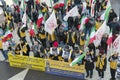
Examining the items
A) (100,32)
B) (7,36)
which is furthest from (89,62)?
(7,36)

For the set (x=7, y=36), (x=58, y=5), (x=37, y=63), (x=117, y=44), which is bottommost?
(x=37, y=63)

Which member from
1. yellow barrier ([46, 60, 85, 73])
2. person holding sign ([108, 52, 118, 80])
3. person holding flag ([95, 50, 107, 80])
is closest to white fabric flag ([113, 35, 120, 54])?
person holding sign ([108, 52, 118, 80])

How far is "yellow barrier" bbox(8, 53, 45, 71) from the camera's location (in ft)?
44.9

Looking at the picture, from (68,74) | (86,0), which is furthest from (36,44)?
(86,0)

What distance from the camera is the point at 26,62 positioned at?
1398 cm

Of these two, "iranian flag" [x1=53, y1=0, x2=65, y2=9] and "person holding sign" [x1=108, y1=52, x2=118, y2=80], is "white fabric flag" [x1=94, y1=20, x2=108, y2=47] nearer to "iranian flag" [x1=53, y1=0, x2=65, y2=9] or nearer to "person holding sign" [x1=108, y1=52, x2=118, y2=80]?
"person holding sign" [x1=108, y1=52, x2=118, y2=80]

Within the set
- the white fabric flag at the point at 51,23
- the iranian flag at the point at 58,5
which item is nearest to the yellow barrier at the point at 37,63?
the white fabric flag at the point at 51,23

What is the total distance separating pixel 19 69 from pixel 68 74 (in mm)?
2565

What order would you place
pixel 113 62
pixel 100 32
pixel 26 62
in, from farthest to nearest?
1. pixel 26 62
2. pixel 100 32
3. pixel 113 62

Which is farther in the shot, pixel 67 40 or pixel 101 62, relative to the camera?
pixel 67 40

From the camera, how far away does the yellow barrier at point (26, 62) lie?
13680 millimetres

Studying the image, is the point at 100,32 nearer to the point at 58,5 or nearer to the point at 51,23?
the point at 51,23

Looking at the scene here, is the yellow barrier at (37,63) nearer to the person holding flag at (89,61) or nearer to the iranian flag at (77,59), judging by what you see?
the person holding flag at (89,61)

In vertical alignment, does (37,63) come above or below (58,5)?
below
